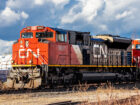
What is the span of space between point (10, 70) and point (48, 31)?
3450 mm

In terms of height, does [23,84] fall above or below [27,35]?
below

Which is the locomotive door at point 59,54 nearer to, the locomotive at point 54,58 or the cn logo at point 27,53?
the locomotive at point 54,58

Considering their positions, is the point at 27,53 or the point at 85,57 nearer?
the point at 27,53

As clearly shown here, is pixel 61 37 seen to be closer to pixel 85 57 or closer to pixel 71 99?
pixel 85 57

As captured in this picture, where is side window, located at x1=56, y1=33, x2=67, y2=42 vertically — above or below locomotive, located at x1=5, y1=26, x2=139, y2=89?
above

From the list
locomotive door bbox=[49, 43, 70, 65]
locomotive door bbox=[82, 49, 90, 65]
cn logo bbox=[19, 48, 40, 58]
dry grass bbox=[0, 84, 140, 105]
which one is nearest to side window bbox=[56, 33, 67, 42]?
locomotive door bbox=[49, 43, 70, 65]

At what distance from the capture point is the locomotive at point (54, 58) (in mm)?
14578

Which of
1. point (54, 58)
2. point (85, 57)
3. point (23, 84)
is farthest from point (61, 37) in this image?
point (23, 84)

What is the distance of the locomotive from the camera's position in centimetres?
1458

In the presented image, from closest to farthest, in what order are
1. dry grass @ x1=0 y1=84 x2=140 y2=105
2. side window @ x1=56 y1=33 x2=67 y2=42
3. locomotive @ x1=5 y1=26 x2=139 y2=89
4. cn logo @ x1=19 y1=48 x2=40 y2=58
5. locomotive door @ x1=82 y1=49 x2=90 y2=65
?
dry grass @ x1=0 y1=84 x2=140 y2=105 → locomotive @ x1=5 y1=26 x2=139 y2=89 → cn logo @ x1=19 y1=48 x2=40 y2=58 → side window @ x1=56 y1=33 x2=67 y2=42 → locomotive door @ x1=82 y1=49 x2=90 y2=65

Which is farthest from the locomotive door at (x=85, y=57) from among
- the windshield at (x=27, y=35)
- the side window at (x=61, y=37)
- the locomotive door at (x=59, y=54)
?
the windshield at (x=27, y=35)

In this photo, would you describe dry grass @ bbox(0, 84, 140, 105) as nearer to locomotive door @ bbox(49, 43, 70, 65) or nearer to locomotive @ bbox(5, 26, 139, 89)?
locomotive @ bbox(5, 26, 139, 89)

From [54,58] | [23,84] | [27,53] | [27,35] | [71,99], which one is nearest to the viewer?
[71,99]

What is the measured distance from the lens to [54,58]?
15.1 metres
